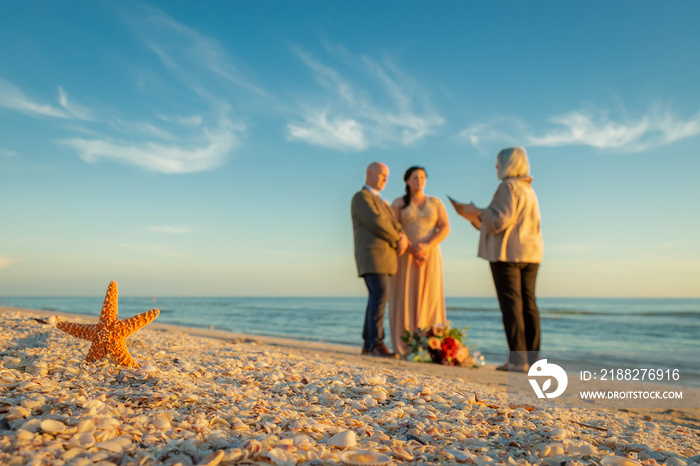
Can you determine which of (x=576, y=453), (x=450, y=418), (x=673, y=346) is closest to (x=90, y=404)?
(x=450, y=418)

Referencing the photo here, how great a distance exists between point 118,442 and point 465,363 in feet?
15.7

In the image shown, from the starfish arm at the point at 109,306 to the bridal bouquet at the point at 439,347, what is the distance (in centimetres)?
367

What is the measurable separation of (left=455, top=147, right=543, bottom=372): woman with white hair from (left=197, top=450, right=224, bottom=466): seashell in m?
4.02

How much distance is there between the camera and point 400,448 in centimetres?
178

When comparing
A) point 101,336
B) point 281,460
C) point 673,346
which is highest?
point 101,336

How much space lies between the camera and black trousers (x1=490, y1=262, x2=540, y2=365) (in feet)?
16.3

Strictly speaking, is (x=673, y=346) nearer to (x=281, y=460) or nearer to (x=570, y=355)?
(x=570, y=355)

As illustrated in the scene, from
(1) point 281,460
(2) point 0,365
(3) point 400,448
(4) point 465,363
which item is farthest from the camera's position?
(4) point 465,363

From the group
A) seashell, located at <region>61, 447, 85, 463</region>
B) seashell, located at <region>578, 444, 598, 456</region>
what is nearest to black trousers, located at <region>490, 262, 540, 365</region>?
seashell, located at <region>578, 444, 598, 456</region>

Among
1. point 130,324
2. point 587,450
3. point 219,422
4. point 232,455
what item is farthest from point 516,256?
point 232,455

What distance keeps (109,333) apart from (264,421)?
1.23 m

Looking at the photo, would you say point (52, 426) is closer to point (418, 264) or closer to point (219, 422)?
point (219, 422)

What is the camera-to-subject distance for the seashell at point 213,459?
1450 millimetres

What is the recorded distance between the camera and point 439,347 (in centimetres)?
559
